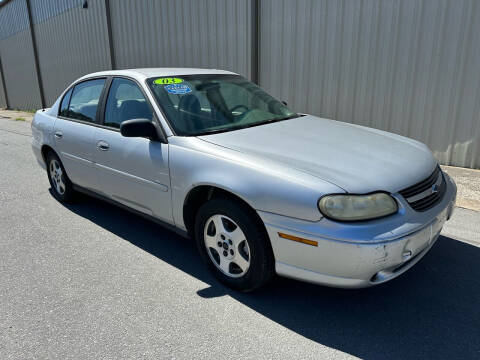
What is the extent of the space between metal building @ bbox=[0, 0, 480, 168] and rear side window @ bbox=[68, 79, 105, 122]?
4.16 meters

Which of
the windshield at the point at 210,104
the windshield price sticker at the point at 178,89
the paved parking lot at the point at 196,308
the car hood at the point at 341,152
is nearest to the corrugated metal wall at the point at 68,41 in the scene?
the windshield at the point at 210,104

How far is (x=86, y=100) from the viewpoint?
4.13 m

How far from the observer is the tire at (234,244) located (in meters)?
2.55

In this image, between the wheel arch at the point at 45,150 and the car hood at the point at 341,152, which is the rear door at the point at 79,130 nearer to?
the wheel arch at the point at 45,150

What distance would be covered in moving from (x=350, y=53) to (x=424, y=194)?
14.6ft

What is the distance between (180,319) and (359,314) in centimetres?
120

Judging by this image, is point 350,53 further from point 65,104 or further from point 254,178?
point 254,178

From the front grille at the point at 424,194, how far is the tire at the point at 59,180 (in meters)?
3.74

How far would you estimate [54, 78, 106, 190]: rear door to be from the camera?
12.7ft

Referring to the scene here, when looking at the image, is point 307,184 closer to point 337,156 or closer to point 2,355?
point 337,156

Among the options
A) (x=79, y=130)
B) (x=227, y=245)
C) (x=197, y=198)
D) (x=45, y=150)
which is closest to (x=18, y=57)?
(x=45, y=150)

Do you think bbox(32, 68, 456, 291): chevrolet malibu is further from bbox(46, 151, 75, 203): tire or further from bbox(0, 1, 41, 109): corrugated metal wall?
bbox(0, 1, 41, 109): corrugated metal wall

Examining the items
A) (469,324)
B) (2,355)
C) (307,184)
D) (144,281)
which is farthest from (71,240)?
(469,324)

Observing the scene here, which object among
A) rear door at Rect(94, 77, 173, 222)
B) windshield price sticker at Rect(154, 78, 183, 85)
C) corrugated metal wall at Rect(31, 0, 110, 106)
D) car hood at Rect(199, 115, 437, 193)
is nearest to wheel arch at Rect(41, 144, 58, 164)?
rear door at Rect(94, 77, 173, 222)
